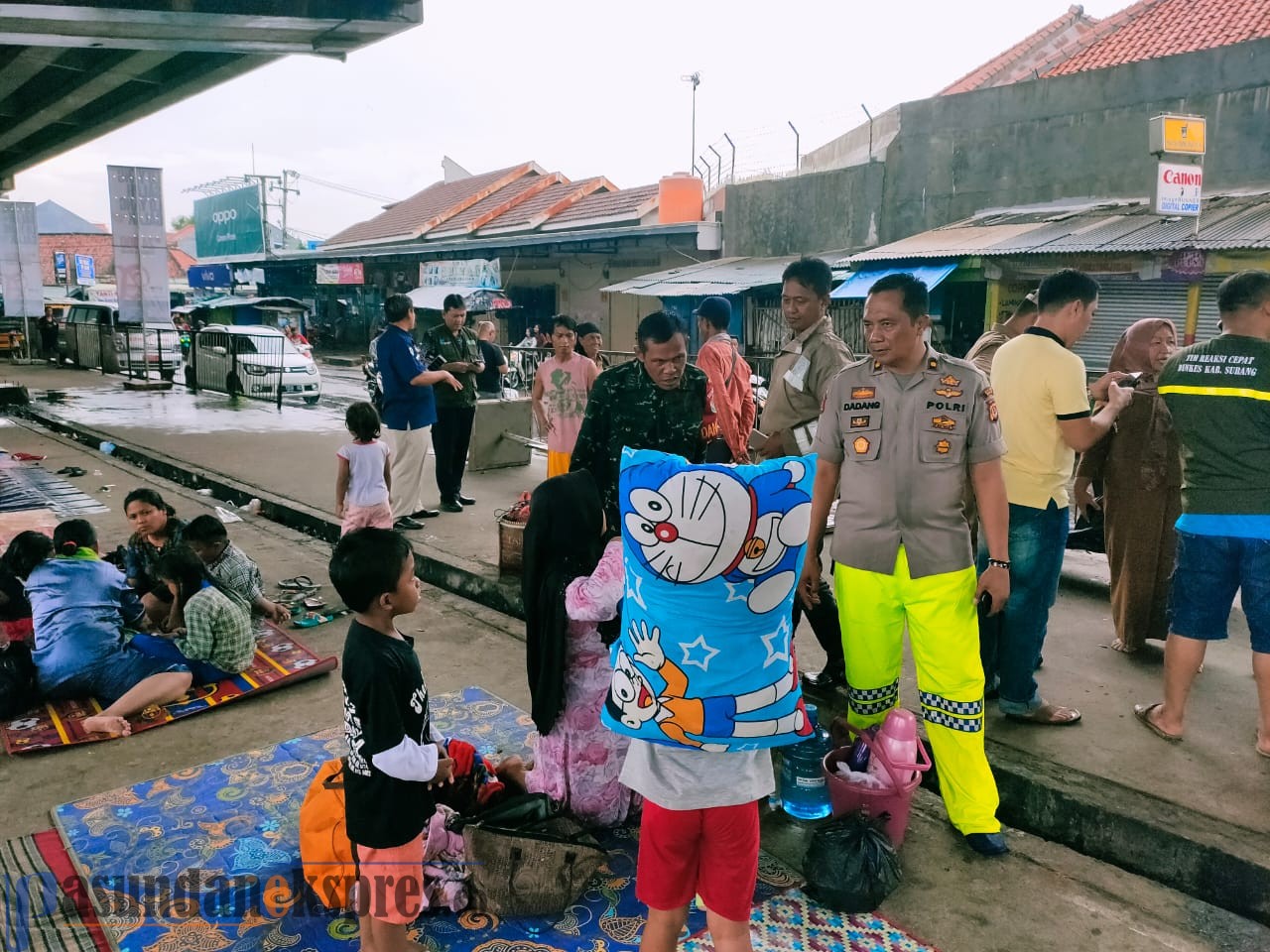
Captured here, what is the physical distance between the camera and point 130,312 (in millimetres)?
17156

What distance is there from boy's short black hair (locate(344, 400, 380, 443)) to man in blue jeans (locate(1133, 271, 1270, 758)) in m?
4.23

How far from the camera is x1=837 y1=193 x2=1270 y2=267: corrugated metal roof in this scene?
33.6 ft

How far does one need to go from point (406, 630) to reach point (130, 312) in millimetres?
15060

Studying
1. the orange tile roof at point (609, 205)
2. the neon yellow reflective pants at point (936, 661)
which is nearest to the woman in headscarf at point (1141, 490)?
the neon yellow reflective pants at point (936, 661)

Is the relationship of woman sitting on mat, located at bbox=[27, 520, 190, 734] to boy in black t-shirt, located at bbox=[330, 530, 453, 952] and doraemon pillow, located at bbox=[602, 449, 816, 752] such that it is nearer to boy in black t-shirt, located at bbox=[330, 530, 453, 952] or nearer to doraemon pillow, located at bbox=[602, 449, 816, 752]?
boy in black t-shirt, located at bbox=[330, 530, 453, 952]

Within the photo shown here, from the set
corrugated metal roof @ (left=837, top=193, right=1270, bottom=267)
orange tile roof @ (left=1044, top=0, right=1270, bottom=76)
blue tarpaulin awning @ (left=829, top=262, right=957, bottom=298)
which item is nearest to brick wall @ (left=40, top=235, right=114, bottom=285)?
blue tarpaulin awning @ (left=829, top=262, right=957, bottom=298)

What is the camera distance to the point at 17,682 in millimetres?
3963

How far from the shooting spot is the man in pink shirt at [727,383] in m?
4.46

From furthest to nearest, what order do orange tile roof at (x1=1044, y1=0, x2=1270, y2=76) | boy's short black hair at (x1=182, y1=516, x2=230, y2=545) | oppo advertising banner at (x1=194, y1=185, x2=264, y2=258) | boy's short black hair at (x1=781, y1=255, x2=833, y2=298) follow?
oppo advertising banner at (x1=194, y1=185, x2=264, y2=258) → orange tile roof at (x1=1044, y1=0, x2=1270, y2=76) → boy's short black hair at (x1=182, y1=516, x2=230, y2=545) → boy's short black hair at (x1=781, y1=255, x2=833, y2=298)

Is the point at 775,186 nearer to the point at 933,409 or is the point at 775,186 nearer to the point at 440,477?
the point at 440,477

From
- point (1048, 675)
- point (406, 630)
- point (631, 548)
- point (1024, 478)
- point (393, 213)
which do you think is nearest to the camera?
point (631, 548)

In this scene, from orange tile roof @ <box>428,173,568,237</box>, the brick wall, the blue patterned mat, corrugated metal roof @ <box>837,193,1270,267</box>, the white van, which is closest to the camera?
the blue patterned mat

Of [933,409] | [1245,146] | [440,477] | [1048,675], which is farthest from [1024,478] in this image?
[1245,146]

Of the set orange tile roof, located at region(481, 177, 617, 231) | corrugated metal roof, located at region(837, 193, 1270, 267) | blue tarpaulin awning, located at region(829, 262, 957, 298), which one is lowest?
blue tarpaulin awning, located at region(829, 262, 957, 298)
